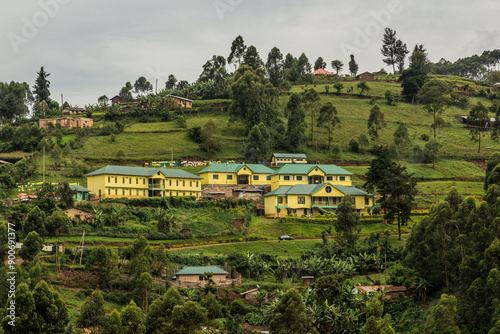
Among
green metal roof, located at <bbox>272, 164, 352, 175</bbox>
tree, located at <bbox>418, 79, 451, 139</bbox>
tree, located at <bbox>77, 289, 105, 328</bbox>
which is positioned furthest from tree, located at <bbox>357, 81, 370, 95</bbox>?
tree, located at <bbox>77, 289, 105, 328</bbox>

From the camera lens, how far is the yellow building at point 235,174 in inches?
3066

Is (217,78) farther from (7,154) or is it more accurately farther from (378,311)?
(378,311)

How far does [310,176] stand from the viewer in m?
76.7

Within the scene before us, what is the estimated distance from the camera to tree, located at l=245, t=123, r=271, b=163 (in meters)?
86.4

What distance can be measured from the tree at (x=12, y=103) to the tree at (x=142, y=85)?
29984 millimetres

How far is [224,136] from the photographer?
96312mm

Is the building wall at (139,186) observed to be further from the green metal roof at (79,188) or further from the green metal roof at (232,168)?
the green metal roof at (232,168)

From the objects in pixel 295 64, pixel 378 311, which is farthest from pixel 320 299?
pixel 295 64

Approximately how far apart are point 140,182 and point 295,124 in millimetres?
30188

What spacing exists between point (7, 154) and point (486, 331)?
68.5 meters

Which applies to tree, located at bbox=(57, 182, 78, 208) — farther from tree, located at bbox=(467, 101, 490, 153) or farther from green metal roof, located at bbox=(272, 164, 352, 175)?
tree, located at bbox=(467, 101, 490, 153)

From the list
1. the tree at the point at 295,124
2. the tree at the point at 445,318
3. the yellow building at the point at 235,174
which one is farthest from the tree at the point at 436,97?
the tree at the point at 445,318

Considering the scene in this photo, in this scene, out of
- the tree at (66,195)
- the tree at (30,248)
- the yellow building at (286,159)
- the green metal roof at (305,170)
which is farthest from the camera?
the yellow building at (286,159)

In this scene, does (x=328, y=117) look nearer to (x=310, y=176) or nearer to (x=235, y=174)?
(x=310, y=176)
